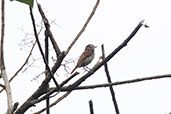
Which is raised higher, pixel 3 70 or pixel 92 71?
pixel 3 70

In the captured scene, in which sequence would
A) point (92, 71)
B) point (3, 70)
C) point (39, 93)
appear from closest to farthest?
point (92, 71)
point (39, 93)
point (3, 70)

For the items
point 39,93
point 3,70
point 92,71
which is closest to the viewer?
point 92,71

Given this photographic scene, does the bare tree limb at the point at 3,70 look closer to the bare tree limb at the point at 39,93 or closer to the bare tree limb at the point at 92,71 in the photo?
the bare tree limb at the point at 39,93

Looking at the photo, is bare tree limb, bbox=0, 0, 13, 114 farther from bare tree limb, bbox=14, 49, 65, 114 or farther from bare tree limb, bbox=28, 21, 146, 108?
bare tree limb, bbox=28, 21, 146, 108

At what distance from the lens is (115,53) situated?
1.62 m

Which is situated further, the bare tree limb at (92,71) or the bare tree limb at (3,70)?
the bare tree limb at (3,70)

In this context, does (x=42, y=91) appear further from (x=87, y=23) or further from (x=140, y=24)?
(x=140, y=24)

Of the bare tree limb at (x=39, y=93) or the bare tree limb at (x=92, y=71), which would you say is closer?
the bare tree limb at (x=92, y=71)

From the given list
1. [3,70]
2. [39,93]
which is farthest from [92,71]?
[3,70]

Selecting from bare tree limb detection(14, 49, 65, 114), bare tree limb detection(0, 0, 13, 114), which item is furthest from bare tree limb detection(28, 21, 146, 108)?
bare tree limb detection(0, 0, 13, 114)

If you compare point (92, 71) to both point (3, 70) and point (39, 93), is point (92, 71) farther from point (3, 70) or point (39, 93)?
point (3, 70)

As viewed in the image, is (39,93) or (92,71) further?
(39,93)

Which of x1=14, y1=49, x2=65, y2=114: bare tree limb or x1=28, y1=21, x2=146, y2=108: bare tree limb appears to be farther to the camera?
x1=14, y1=49, x2=65, y2=114: bare tree limb

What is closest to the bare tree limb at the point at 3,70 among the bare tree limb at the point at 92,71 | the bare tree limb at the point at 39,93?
the bare tree limb at the point at 39,93
